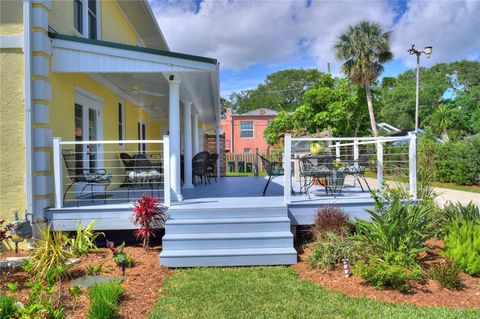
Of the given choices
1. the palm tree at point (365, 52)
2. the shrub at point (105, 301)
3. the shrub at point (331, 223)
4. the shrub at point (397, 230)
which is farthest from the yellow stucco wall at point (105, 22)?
the palm tree at point (365, 52)

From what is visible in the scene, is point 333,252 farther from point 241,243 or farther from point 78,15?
point 78,15

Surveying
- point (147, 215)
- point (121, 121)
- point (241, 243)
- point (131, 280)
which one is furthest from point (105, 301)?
point (121, 121)

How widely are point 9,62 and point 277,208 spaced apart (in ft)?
15.6

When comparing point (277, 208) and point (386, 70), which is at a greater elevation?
point (386, 70)

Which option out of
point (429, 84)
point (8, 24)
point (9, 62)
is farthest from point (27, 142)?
point (429, 84)

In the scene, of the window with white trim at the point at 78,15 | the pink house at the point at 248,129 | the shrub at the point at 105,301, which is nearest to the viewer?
the shrub at the point at 105,301

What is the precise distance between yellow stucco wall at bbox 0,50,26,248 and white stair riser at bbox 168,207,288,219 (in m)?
2.40

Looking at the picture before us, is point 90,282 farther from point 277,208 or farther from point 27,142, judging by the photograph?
point 277,208

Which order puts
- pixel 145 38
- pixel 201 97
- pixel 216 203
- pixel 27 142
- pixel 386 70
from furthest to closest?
pixel 386 70 → pixel 145 38 → pixel 201 97 → pixel 216 203 → pixel 27 142

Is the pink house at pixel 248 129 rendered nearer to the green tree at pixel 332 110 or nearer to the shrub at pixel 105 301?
the green tree at pixel 332 110

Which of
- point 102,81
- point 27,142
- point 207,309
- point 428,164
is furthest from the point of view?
point 102,81

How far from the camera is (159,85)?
871 cm

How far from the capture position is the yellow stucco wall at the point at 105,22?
267 inches

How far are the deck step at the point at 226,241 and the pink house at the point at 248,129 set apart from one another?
32123 millimetres
